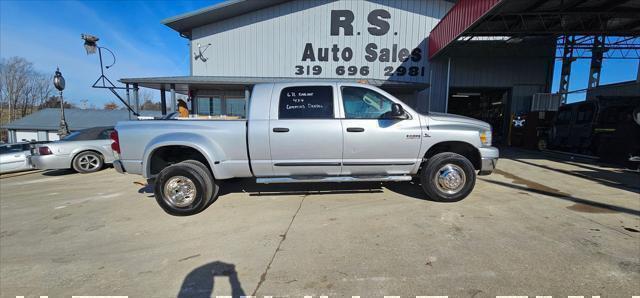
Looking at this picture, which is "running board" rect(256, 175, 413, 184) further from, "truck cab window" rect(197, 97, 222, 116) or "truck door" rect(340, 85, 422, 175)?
"truck cab window" rect(197, 97, 222, 116)

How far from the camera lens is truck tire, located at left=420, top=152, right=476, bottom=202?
167 inches

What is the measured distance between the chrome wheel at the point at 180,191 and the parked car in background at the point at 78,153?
5089 mm

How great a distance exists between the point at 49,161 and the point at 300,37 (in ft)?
35.4

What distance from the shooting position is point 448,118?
4340 millimetres

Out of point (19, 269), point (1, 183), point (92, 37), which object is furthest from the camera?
point (92, 37)

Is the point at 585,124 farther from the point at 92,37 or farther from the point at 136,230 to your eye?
the point at 92,37

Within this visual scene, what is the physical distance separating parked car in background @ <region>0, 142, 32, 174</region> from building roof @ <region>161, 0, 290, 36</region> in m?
7.87

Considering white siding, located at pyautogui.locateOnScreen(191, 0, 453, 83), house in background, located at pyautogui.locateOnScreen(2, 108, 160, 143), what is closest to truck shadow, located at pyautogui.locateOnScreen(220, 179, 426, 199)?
white siding, located at pyautogui.locateOnScreen(191, 0, 453, 83)

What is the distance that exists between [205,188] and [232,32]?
12.1 m

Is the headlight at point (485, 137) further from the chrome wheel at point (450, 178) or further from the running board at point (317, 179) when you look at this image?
the running board at point (317, 179)

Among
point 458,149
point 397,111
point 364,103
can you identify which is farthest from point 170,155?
point 458,149

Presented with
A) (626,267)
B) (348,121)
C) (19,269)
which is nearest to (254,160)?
(348,121)

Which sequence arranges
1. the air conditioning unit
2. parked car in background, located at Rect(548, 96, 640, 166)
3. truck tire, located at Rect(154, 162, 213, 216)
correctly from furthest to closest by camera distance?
1. the air conditioning unit
2. parked car in background, located at Rect(548, 96, 640, 166)
3. truck tire, located at Rect(154, 162, 213, 216)

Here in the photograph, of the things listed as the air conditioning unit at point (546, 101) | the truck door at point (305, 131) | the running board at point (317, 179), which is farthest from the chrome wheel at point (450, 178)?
the air conditioning unit at point (546, 101)
